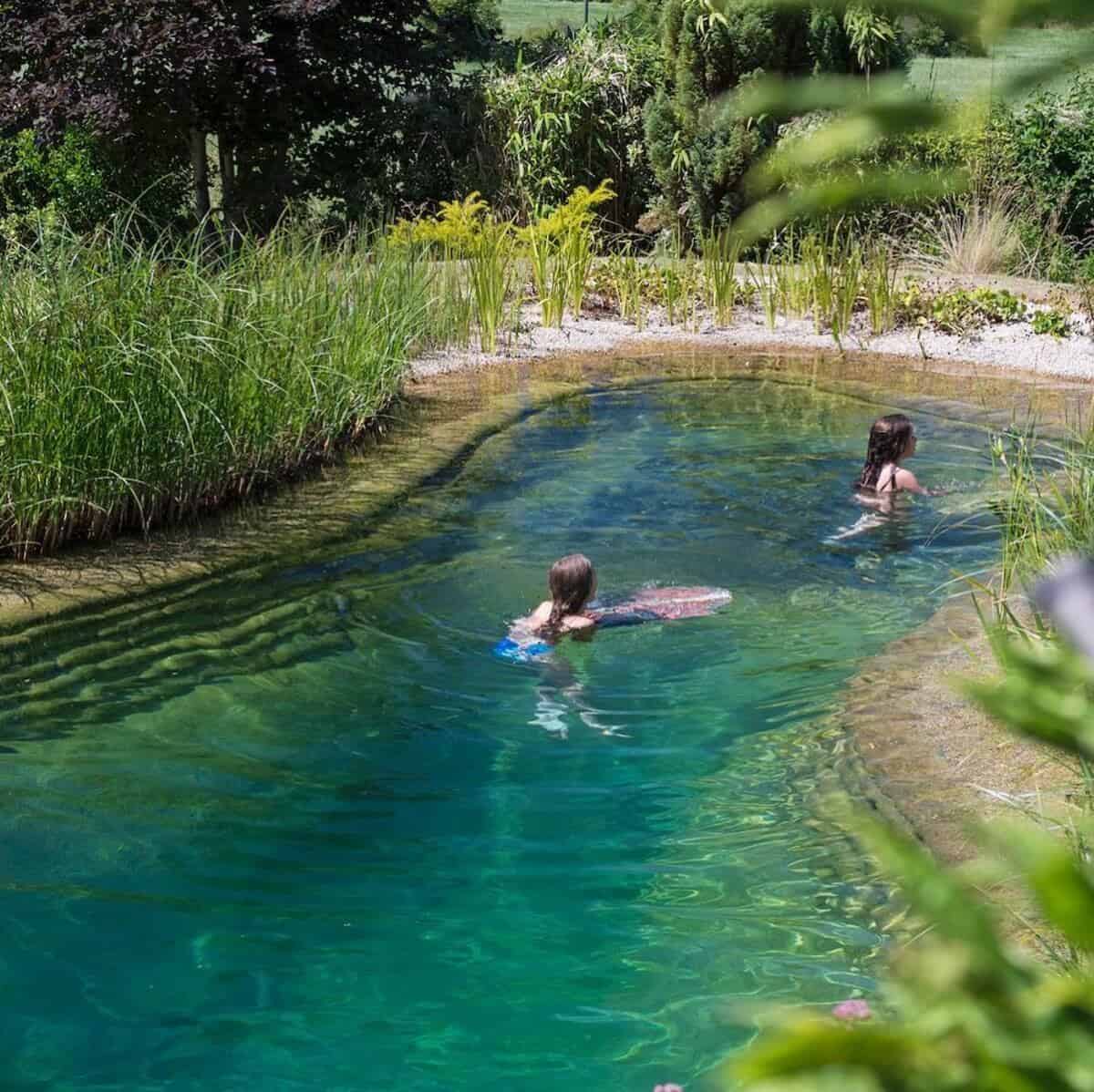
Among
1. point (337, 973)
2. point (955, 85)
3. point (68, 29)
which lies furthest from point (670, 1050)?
point (955, 85)

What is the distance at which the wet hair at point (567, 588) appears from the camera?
6.67 metres

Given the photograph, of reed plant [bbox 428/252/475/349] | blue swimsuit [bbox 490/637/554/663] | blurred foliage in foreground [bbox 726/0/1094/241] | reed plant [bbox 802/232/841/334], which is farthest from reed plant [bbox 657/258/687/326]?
blurred foliage in foreground [bbox 726/0/1094/241]

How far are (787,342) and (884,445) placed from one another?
4.98 metres

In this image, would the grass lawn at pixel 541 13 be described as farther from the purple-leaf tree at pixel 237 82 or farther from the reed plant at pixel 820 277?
the reed plant at pixel 820 277

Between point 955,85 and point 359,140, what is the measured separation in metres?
14.8

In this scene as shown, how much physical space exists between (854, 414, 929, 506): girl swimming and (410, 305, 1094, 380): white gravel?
3.78m

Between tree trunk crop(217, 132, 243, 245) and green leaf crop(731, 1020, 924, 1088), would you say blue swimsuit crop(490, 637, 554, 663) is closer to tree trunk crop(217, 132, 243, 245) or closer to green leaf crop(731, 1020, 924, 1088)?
green leaf crop(731, 1020, 924, 1088)

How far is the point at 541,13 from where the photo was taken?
36.4 metres

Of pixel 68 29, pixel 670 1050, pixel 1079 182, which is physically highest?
pixel 68 29

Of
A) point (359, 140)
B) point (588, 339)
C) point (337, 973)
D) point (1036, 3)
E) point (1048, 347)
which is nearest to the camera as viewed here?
point (1036, 3)

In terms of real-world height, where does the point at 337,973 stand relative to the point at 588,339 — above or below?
below

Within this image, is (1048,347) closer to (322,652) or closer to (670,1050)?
(322,652)

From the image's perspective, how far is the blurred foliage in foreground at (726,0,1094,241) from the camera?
0.70 metres

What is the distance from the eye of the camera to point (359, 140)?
18297 mm
